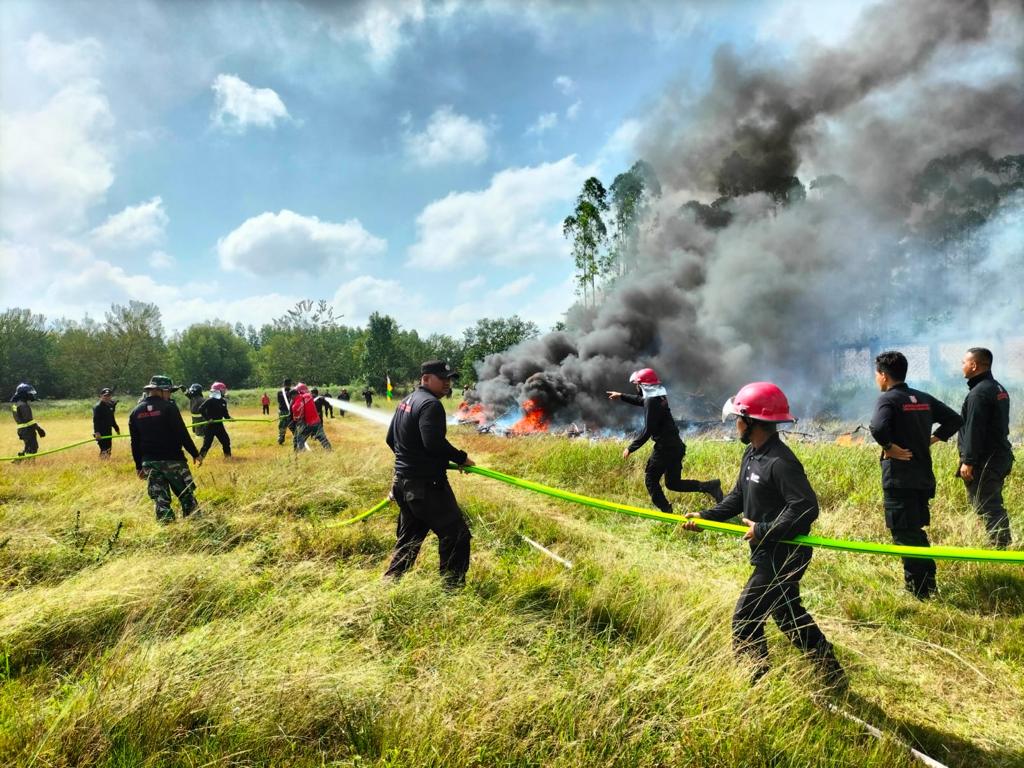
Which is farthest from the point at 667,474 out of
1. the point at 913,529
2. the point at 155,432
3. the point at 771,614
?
the point at 155,432

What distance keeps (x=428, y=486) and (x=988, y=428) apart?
4.58m

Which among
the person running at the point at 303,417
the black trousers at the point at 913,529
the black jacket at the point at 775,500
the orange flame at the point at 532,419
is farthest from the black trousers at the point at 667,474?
the orange flame at the point at 532,419

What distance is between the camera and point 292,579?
391 centimetres

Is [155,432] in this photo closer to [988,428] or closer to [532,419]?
[988,428]

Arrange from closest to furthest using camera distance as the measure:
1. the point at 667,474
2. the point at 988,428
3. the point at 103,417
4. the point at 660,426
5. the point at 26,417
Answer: the point at 988,428
the point at 660,426
the point at 667,474
the point at 26,417
the point at 103,417

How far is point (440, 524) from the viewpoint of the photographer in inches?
149

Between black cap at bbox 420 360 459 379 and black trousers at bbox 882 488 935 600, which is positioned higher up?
black cap at bbox 420 360 459 379

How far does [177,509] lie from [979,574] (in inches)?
315

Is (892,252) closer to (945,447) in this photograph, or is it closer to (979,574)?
(945,447)

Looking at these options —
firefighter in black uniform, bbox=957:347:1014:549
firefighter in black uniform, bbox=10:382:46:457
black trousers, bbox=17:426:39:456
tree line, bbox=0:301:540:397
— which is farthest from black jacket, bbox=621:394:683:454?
tree line, bbox=0:301:540:397

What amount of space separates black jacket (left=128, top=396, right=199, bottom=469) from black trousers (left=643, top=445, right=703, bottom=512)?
5215 millimetres

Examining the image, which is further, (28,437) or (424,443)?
(28,437)

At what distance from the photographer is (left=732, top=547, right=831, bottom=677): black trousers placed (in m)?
2.73

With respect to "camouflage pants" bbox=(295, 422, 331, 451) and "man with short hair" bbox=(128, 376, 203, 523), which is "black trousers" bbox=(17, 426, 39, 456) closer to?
"camouflage pants" bbox=(295, 422, 331, 451)
